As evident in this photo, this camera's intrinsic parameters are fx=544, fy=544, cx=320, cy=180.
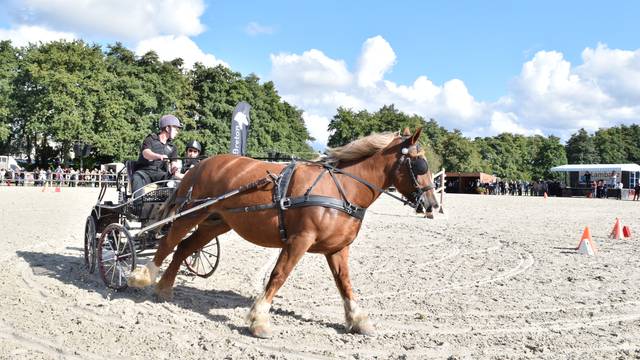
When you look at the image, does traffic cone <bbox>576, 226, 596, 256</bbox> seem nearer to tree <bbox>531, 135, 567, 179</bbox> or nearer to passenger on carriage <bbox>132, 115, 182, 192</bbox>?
passenger on carriage <bbox>132, 115, 182, 192</bbox>

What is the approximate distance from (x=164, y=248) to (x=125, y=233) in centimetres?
65

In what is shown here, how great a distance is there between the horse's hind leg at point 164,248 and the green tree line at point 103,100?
40.3 meters

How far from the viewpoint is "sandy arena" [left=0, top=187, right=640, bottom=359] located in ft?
17.7

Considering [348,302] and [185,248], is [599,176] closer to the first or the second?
[185,248]

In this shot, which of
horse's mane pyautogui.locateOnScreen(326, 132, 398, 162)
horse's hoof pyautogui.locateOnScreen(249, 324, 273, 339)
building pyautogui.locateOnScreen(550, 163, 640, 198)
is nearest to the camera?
horse's hoof pyautogui.locateOnScreen(249, 324, 273, 339)

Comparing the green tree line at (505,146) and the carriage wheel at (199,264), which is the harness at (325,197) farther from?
the green tree line at (505,146)

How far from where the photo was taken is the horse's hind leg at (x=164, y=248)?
6.97m

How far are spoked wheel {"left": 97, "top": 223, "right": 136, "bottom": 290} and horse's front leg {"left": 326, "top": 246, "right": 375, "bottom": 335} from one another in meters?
2.87

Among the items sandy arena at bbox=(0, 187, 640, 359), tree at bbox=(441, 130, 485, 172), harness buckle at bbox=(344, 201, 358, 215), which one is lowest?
sandy arena at bbox=(0, 187, 640, 359)

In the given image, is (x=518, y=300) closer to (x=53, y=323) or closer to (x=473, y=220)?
(x=53, y=323)

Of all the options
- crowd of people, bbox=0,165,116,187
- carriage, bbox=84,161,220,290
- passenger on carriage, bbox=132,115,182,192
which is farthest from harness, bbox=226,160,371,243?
crowd of people, bbox=0,165,116,187

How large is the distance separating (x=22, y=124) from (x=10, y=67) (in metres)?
5.39

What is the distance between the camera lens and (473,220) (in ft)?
66.6

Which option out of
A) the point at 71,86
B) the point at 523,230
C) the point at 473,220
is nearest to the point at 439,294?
the point at 523,230
